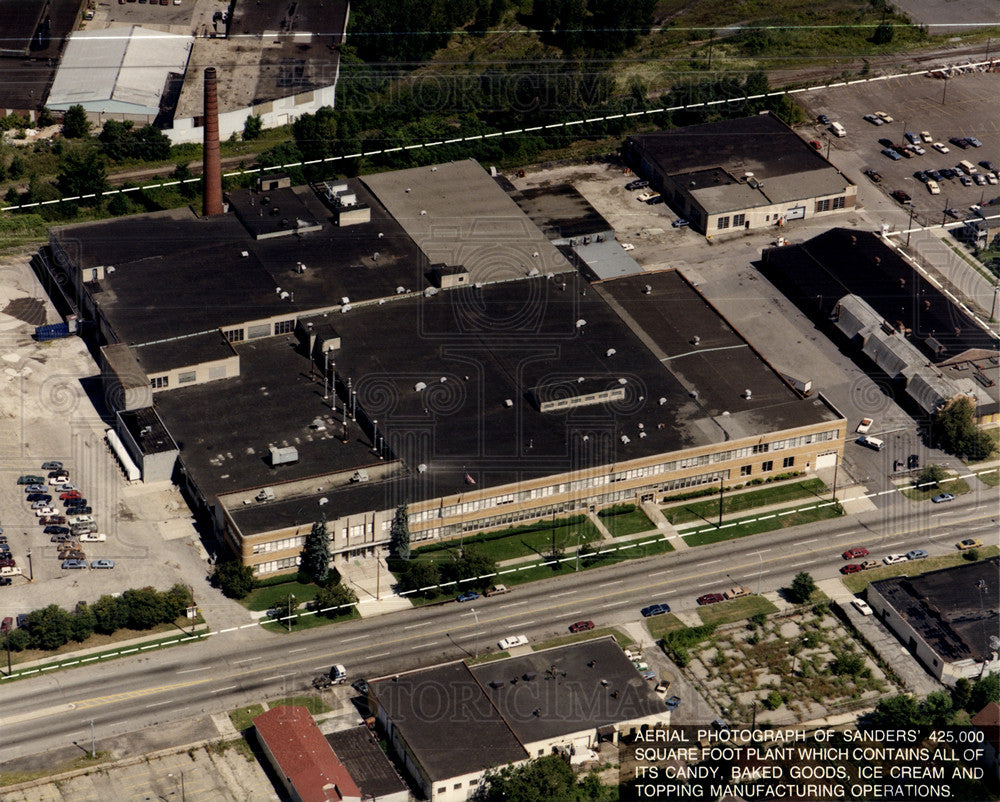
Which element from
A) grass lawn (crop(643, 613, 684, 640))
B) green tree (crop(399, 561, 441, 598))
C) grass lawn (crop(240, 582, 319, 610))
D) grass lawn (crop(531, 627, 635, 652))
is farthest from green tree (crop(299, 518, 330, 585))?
grass lawn (crop(643, 613, 684, 640))

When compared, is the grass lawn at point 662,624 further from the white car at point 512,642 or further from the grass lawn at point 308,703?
the grass lawn at point 308,703

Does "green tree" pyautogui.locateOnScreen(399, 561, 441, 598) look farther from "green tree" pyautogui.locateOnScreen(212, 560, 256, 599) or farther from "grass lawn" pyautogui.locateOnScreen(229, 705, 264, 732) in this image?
"grass lawn" pyautogui.locateOnScreen(229, 705, 264, 732)

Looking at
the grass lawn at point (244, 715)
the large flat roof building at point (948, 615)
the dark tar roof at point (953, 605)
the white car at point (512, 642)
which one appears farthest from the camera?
the white car at point (512, 642)

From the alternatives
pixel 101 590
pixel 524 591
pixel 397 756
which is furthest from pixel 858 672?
pixel 101 590

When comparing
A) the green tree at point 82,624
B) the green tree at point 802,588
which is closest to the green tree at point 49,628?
the green tree at point 82,624

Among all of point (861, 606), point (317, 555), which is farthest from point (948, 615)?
point (317, 555)

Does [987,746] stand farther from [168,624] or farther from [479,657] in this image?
[168,624]

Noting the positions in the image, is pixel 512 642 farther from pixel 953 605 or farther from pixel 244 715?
pixel 953 605
